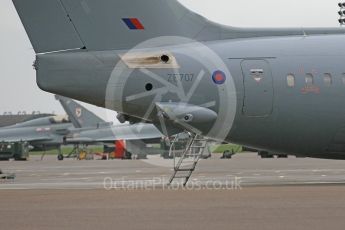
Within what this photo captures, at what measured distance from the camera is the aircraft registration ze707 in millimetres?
24281

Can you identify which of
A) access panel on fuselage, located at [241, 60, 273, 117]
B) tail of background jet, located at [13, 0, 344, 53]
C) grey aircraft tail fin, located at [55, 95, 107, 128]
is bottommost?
grey aircraft tail fin, located at [55, 95, 107, 128]

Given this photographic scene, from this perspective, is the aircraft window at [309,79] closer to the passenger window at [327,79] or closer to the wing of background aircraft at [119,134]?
the passenger window at [327,79]

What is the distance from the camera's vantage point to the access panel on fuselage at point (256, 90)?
2538 cm

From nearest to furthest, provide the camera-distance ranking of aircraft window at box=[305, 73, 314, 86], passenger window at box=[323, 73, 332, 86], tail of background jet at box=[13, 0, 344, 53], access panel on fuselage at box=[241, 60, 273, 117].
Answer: tail of background jet at box=[13, 0, 344, 53], access panel on fuselage at box=[241, 60, 273, 117], aircraft window at box=[305, 73, 314, 86], passenger window at box=[323, 73, 332, 86]

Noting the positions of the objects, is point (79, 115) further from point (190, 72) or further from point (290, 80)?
point (190, 72)

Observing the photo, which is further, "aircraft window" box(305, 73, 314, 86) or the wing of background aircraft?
the wing of background aircraft

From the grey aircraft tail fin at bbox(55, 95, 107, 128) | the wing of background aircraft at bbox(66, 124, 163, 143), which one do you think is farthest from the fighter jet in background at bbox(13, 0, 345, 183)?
the grey aircraft tail fin at bbox(55, 95, 107, 128)

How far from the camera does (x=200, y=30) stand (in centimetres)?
2605

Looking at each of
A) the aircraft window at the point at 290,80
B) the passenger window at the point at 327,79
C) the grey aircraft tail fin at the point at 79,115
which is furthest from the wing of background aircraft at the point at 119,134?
the aircraft window at the point at 290,80

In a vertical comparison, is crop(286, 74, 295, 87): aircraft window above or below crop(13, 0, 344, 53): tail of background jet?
below

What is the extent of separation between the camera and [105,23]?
24781 millimetres

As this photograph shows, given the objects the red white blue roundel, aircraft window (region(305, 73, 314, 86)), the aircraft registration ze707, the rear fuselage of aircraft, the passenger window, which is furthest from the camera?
the passenger window

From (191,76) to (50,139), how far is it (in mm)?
78246

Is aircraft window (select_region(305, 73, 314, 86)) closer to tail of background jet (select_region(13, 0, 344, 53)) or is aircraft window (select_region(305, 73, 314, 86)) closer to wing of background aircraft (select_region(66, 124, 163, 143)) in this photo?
tail of background jet (select_region(13, 0, 344, 53))
